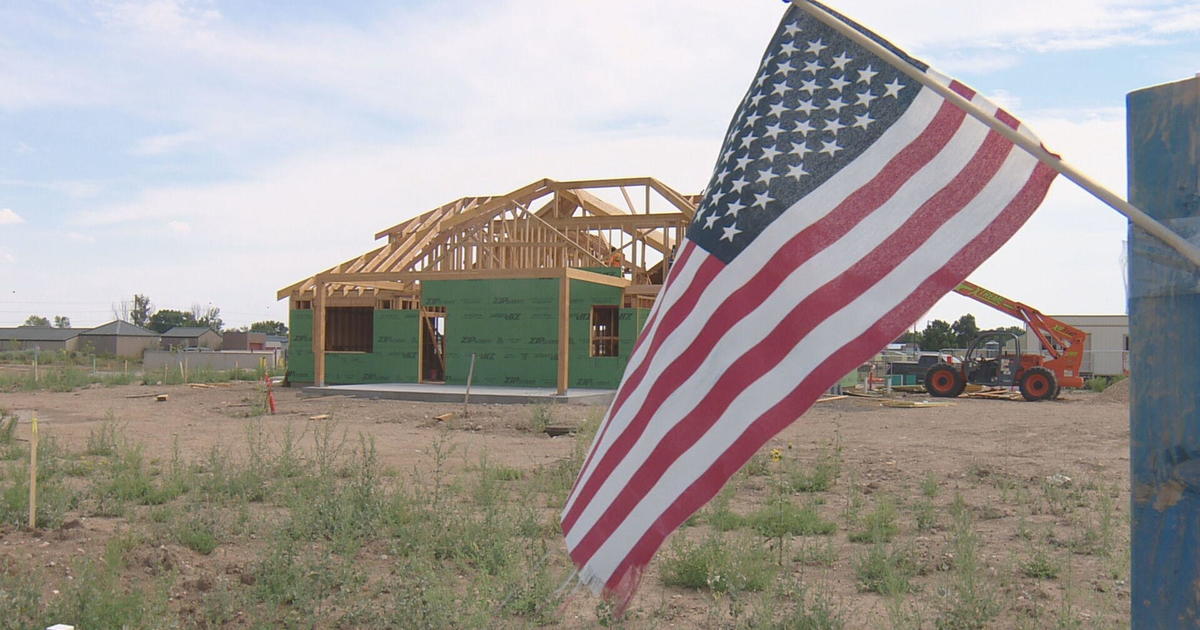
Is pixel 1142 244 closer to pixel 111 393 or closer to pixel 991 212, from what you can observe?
pixel 991 212

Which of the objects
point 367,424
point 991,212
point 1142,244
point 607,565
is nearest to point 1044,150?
point 991,212

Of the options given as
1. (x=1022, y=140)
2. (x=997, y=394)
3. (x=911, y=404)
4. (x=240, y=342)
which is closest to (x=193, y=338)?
(x=240, y=342)

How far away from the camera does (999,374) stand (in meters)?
27.2

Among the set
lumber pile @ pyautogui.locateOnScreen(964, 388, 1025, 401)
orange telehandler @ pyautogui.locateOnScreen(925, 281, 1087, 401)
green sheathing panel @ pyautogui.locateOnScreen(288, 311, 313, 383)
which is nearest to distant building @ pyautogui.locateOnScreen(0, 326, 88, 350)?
green sheathing panel @ pyautogui.locateOnScreen(288, 311, 313, 383)

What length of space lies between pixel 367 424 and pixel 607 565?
15841mm

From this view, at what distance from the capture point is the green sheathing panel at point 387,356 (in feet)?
86.1

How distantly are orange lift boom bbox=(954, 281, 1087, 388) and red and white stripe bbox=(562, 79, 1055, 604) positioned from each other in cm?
2598

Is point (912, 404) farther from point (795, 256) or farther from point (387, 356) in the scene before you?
point (795, 256)

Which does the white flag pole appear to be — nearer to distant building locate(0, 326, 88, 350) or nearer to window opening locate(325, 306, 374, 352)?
window opening locate(325, 306, 374, 352)

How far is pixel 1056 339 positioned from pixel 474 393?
57.2 feet

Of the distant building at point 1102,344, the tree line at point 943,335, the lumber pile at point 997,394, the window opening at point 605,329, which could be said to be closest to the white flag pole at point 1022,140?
the window opening at point 605,329

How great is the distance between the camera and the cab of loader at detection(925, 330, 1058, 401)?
26.1 m

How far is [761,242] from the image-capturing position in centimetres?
237

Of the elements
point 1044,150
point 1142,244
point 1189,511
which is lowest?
point 1189,511
